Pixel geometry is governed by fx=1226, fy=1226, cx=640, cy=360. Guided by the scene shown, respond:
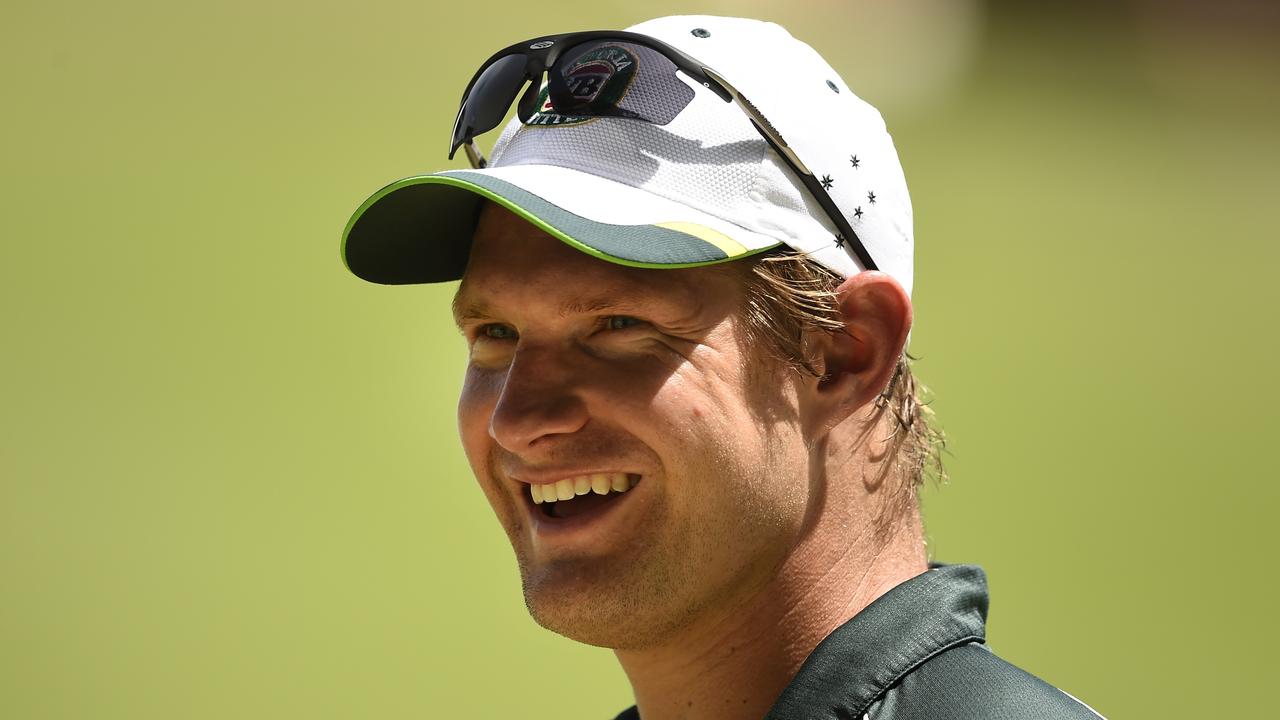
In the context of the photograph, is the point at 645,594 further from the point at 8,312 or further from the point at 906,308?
the point at 8,312

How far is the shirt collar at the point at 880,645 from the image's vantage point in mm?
782

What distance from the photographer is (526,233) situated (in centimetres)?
86

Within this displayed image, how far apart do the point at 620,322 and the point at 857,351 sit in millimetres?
171

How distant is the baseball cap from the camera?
785 mm

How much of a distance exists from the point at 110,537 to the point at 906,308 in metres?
1.30

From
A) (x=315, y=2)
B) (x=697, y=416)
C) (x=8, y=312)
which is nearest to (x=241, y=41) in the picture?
(x=315, y=2)

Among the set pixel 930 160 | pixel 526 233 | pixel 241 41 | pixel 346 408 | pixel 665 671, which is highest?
pixel 241 41

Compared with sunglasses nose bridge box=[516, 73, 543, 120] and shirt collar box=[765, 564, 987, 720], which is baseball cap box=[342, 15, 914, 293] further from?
shirt collar box=[765, 564, 987, 720]

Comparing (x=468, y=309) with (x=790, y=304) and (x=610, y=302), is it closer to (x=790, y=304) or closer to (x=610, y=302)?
(x=610, y=302)

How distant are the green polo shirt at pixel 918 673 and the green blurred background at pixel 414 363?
3.52ft

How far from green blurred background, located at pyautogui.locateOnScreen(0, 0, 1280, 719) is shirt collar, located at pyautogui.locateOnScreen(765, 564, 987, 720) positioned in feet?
3.51

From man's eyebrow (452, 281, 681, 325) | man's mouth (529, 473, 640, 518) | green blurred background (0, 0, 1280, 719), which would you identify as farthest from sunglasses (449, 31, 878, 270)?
green blurred background (0, 0, 1280, 719)

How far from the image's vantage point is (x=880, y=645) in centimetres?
80

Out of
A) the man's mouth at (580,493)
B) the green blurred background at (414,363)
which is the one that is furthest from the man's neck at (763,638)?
the green blurred background at (414,363)
